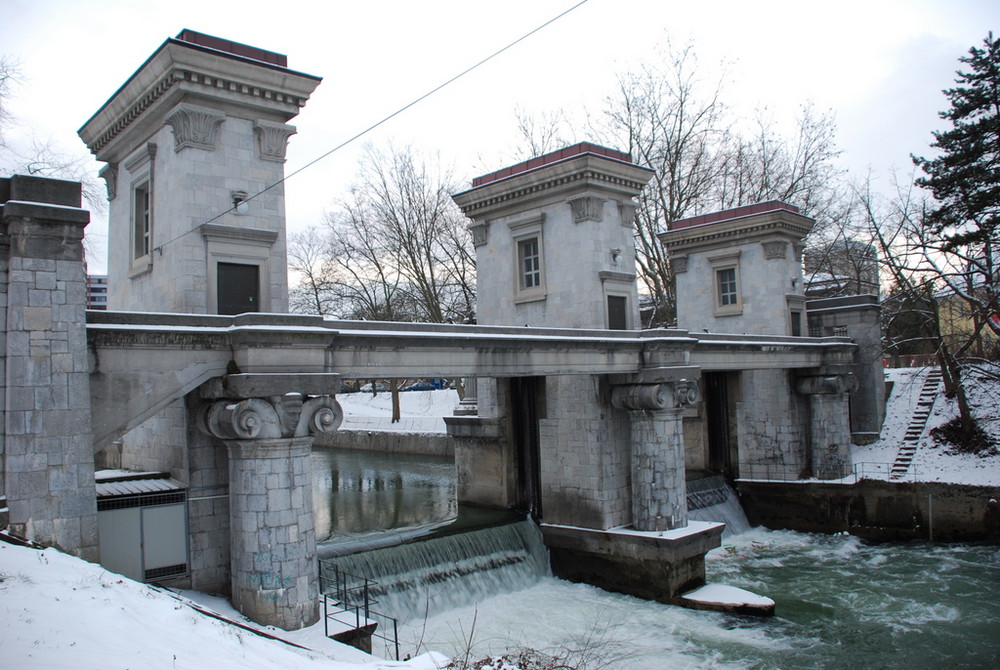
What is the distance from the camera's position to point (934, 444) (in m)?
24.0

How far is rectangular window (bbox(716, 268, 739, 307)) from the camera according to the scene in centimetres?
2645

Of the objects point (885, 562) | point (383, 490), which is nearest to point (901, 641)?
point (885, 562)

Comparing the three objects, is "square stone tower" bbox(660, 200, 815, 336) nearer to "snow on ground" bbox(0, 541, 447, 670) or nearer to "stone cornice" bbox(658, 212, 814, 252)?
"stone cornice" bbox(658, 212, 814, 252)

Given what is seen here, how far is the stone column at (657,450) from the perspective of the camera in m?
16.7

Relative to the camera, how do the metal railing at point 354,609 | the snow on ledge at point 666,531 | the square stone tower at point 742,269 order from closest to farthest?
the metal railing at point 354,609 < the snow on ledge at point 666,531 < the square stone tower at point 742,269

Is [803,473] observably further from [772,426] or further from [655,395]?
[655,395]

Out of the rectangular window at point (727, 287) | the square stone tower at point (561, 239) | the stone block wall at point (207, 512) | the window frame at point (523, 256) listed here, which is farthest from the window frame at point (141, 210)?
the rectangular window at point (727, 287)

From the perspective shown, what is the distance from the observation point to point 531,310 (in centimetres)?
1966

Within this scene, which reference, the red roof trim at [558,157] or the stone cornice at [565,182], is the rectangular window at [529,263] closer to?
the stone cornice at [565,182]

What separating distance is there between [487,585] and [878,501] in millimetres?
13371

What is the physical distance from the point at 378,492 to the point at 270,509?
59.2ft

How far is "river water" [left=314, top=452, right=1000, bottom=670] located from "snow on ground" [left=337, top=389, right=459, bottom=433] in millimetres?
20885

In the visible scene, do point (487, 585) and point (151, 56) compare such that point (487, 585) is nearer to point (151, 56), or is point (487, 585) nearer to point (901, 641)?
point (901, 641)

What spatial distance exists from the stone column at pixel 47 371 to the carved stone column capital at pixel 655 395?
11.3 metres
